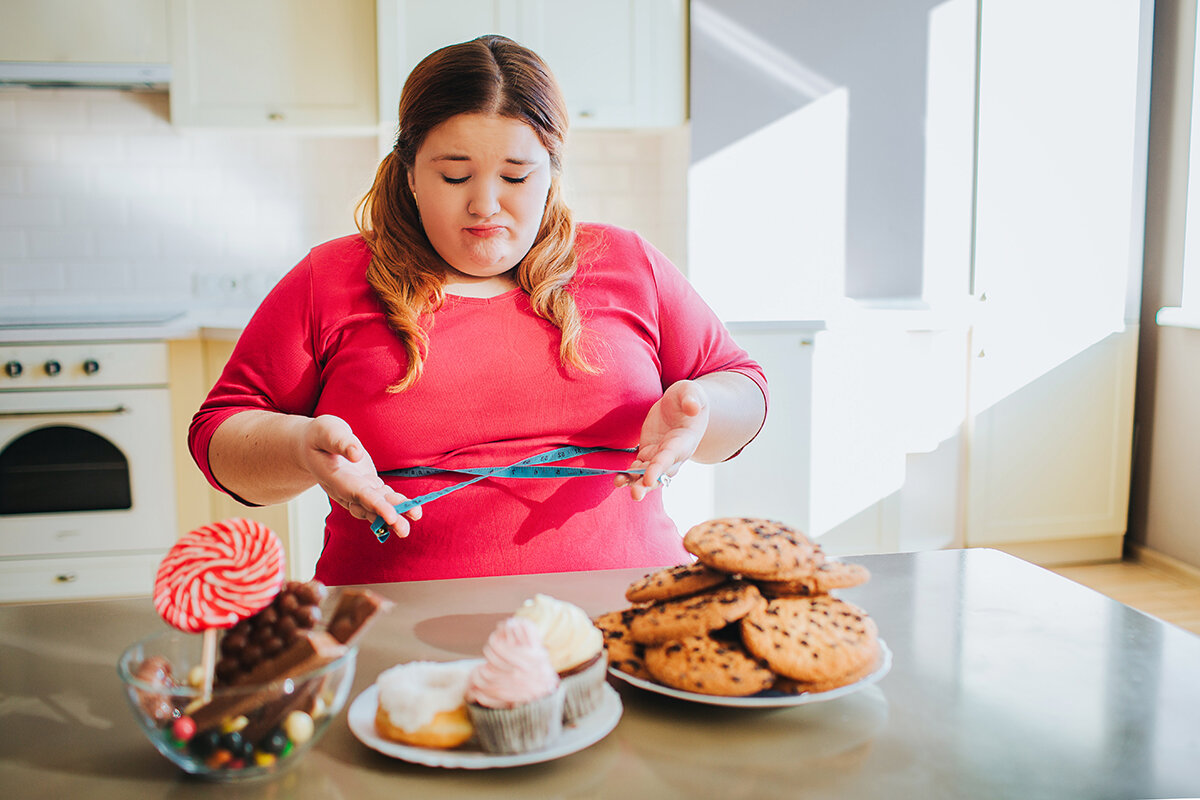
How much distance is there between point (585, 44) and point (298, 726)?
2.80 meters

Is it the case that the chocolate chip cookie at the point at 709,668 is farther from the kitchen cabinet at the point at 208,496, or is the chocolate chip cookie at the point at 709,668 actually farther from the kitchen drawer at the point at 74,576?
the kitchen drawer at the point at 74,576

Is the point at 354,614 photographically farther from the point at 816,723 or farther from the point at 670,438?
the point at 670,438

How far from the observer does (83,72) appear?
9.82ft

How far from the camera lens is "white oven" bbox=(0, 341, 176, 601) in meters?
2.78

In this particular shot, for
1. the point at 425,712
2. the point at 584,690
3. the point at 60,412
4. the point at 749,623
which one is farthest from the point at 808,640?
the point at 60,412

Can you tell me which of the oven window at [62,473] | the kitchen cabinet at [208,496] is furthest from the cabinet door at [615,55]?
the oven window at [62,473]

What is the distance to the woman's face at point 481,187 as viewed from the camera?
1.22m

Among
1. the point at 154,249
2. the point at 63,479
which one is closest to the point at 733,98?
the point at 154,249

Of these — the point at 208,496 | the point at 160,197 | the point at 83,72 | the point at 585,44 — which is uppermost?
the point at 585,44

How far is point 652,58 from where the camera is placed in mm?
3094

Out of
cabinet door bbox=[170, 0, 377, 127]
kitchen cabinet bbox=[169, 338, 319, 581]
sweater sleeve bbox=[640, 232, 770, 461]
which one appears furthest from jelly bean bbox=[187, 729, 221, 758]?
cabinet door bbox=[170, 0, 377, 127]

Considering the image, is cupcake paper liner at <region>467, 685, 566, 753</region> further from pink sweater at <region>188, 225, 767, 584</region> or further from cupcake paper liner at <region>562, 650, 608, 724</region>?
pink sweater at <region>188, 225, 767, 584</region>

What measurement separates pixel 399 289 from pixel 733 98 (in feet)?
6.73

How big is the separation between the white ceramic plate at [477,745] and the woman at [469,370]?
0.47 m
